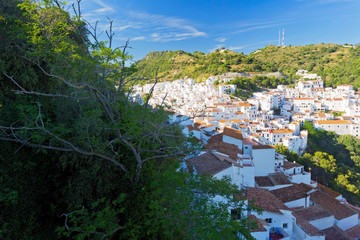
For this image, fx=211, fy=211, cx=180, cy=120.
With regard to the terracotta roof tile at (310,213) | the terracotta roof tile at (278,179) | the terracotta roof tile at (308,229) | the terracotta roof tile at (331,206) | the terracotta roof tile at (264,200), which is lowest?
→ the terracotta roof tile at (331,206)

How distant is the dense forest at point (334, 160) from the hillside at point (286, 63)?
3503cm

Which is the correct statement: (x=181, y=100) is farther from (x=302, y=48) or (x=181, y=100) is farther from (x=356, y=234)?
(x=302, y=48)

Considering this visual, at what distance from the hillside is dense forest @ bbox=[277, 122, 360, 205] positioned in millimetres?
35027

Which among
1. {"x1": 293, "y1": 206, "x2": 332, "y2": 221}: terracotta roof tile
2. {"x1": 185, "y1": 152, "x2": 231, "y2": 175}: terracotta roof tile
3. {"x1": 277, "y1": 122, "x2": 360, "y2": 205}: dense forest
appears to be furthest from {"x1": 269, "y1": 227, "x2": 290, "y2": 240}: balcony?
{"x1": 277, "y1": 122, "x2": 360, "y2": 205}: dense forest

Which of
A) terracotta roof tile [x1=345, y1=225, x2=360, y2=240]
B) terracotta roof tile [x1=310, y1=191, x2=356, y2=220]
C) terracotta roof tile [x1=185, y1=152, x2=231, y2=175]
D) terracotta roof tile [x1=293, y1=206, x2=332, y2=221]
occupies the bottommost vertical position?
terracotta roof tile [x1=345, y1=225, x2=360, y2=240]

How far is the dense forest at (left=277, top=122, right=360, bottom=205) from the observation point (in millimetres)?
21847

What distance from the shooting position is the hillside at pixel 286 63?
6719 centimetres

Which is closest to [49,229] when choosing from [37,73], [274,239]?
[37,73]

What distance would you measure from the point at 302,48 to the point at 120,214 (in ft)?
365

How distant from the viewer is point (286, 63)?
3327 inches

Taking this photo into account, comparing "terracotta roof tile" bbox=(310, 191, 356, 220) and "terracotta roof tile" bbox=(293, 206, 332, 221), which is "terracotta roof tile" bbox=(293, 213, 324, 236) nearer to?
"terracotta roof tile" bbox=(293, 206, 332, 221)

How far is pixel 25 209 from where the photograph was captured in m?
4.34

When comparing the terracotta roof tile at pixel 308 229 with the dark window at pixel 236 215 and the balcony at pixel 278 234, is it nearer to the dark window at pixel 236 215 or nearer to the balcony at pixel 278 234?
the balcony at pixel 278 234

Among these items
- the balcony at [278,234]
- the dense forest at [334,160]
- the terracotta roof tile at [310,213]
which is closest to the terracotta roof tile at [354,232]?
the terracotta roof tile at [310,213]
